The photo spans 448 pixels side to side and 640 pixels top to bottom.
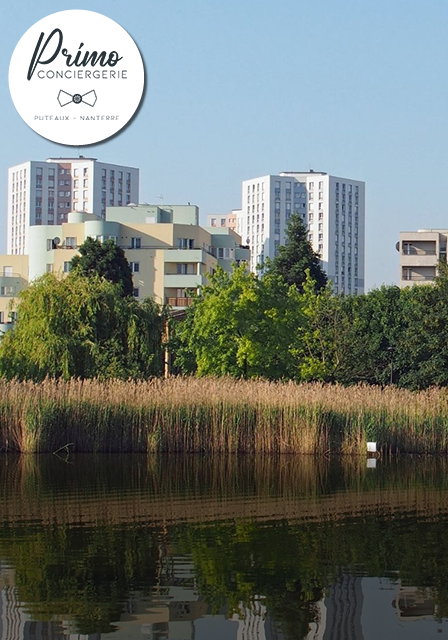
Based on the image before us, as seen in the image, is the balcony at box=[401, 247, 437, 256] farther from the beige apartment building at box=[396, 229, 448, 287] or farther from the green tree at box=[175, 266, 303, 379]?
the green tree at box=[175, 266, 303, 379]

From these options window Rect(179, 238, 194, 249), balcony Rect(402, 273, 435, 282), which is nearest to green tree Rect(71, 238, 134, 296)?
window Rect(179, 238, 194, 249)

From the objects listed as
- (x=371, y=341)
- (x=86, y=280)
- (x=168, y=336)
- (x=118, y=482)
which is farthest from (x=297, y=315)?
(x=118, y=482)

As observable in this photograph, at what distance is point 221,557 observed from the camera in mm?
11805

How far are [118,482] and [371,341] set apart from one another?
43.3m

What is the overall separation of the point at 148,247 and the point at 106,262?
2427cm

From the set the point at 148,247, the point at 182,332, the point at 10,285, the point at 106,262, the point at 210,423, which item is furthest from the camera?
the point at 10,285

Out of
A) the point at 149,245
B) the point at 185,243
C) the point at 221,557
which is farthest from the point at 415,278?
the point at 221,557

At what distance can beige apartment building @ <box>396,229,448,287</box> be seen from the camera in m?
113

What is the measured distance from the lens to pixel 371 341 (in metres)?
61.0

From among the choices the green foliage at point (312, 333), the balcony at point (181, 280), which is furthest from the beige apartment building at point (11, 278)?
the green foliage at point (312, 333)

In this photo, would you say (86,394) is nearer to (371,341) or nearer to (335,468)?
(335,468)

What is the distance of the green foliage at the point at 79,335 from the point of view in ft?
113

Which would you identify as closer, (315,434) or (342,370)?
(315,434)

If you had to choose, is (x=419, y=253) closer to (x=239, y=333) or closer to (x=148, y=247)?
(x=148, y=247)
